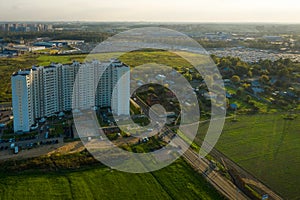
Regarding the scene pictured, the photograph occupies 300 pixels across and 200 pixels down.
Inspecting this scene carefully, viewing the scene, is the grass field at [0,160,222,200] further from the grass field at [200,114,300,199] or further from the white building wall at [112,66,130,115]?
the white building wall at [112,66,130,115]

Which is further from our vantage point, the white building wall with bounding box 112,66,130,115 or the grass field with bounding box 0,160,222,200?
the white building wall with bounding box 112,66,130,115

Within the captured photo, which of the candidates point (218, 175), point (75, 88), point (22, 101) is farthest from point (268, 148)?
point (22, 101)

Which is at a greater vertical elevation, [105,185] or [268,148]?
[268,148]

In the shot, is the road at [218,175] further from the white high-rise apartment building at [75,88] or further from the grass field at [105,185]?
the white high-rise apartment building at [75,88]

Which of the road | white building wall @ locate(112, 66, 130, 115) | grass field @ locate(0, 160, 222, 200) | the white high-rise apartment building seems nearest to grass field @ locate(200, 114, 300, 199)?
the road

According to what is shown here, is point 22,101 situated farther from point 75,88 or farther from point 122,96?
point 122,96

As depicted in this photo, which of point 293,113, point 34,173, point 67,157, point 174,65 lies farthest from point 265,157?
point 174,65
